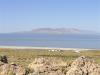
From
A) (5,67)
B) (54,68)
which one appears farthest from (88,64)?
(5,67)

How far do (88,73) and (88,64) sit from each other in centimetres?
115

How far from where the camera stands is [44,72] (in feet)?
86.6

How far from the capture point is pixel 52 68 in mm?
26891

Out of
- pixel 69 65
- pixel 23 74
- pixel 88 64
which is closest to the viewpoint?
pixel 23 74

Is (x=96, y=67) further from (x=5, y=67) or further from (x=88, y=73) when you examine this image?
(x=5, y=67)

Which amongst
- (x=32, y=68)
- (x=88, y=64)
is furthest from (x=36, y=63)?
(x=88, y=64)

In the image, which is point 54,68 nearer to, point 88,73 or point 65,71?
point 65,71

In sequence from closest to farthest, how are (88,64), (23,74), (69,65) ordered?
1. (23,74)
2. (88,64)
3. (69,65)

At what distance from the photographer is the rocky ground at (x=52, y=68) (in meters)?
25.9

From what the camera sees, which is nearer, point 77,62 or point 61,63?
point 77,62

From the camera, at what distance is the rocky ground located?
25.9 meters

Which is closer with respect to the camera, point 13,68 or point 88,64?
point 13,68

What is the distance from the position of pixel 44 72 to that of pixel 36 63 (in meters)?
2.82

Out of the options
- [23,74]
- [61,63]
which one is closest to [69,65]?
[61,63]
